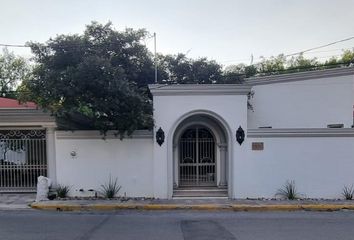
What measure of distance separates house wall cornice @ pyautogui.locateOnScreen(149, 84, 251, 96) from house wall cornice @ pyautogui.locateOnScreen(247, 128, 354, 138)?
1619mm

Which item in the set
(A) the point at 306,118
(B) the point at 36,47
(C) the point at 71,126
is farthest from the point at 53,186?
(A) the point at 306,118

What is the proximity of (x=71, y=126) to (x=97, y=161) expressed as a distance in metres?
1.69

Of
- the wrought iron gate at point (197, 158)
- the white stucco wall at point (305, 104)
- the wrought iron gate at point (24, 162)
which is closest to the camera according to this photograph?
the wrought iron gate at point (24, 162)

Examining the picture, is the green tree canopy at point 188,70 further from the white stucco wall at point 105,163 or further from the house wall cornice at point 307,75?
the white stucco wall at point 105,163

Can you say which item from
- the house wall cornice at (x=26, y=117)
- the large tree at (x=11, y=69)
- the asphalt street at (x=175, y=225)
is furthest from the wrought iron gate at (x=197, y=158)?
the large tree at (x=11, y=69)

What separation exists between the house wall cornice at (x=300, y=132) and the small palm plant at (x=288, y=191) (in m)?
1.81

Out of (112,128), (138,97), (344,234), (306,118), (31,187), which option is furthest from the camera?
(306,118)

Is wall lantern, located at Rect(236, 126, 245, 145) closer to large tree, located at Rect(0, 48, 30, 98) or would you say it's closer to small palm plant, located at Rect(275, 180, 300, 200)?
small palm plant, located at Rect(275, 180, 300, 200)

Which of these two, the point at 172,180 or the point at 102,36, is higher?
the point at 102,36

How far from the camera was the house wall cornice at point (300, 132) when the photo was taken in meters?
A: 14.9

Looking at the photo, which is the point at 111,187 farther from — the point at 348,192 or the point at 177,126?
the point at 348,192

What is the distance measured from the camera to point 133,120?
1376cm

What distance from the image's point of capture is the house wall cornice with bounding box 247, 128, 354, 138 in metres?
14.9

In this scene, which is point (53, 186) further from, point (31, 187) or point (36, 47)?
point (36, 47)
